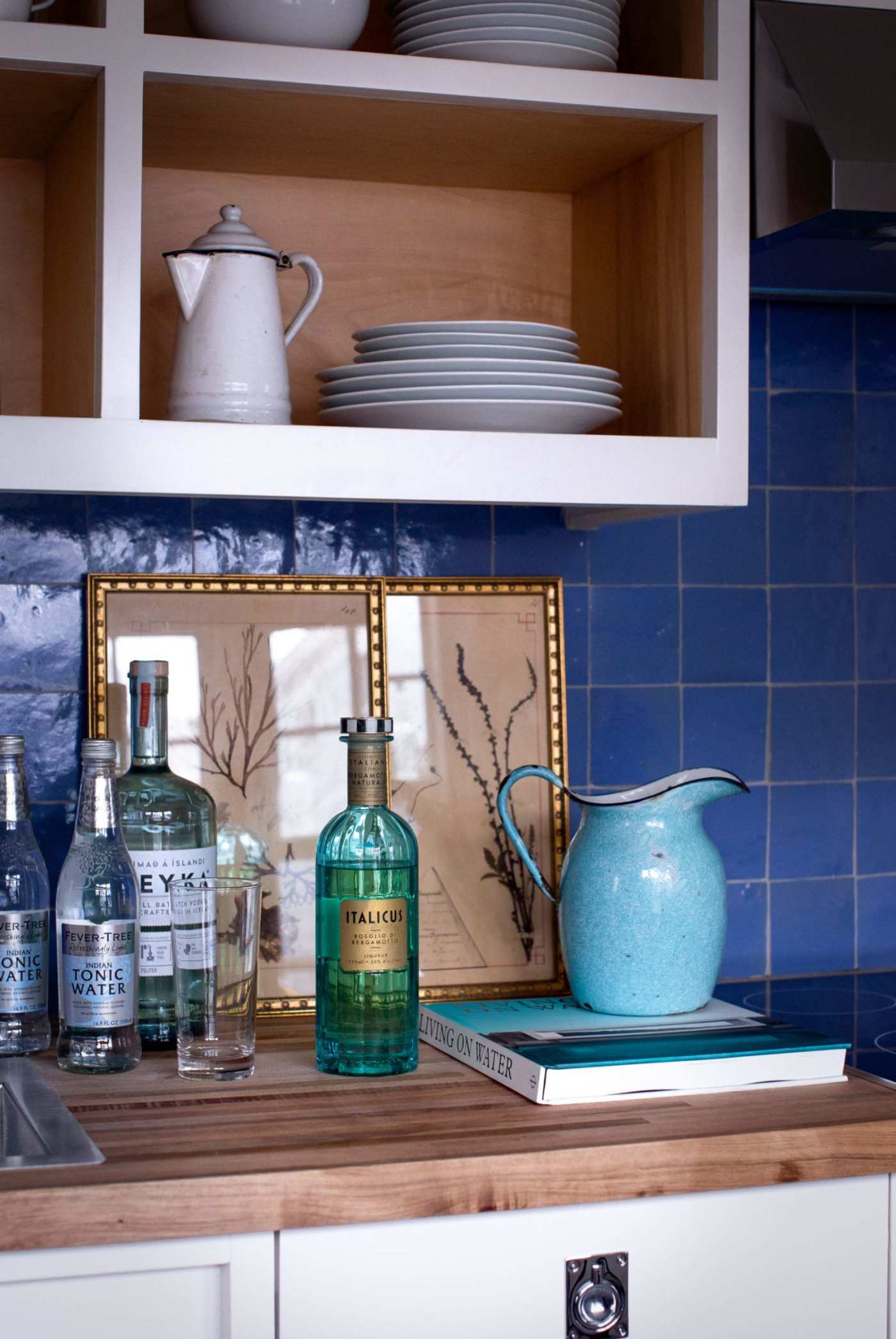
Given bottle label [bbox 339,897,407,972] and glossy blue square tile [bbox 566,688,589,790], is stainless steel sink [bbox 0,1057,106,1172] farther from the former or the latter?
glossy blue square tile [bbox 566,688,589,790]

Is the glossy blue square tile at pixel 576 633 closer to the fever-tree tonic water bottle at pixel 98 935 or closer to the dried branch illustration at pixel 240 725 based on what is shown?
the dried branch illustration at pixel 240 725

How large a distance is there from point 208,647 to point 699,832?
0.54 metres

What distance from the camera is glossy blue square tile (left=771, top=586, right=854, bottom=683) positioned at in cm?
181

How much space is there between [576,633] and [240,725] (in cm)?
42

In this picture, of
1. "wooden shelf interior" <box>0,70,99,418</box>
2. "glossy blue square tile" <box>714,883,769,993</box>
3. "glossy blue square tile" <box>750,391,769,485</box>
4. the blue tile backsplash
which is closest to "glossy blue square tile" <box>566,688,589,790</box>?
the blue tile backsplash

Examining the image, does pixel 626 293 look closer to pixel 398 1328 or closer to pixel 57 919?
pixel 57 919

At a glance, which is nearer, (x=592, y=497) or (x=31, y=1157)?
(x=31, y=1157)

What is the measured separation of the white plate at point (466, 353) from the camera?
135 cm

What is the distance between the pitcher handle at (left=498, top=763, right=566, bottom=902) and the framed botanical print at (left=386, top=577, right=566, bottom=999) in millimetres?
89

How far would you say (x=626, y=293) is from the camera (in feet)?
5.22

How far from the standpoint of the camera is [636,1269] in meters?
1.13

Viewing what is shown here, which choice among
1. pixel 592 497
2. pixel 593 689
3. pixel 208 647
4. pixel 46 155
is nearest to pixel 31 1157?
pixel 208 647

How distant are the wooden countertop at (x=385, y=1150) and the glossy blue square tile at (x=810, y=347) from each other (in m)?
0.88

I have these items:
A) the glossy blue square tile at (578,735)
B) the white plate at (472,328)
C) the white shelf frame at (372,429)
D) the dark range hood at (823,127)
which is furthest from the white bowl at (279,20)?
the glossy blue square tile at (578,735)
